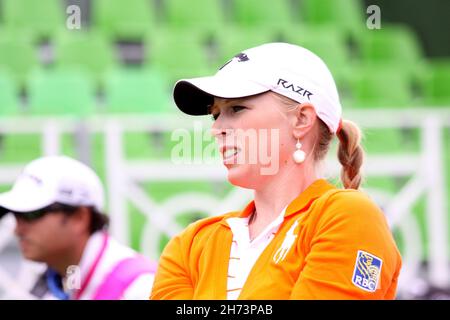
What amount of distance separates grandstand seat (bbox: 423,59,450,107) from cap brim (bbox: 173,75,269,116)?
541cm

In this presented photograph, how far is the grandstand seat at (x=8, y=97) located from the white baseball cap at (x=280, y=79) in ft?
12.5

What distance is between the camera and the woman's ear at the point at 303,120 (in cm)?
192

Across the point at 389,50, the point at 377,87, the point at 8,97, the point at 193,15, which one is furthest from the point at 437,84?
the point at 8,97

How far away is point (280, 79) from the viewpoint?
1.89 metres

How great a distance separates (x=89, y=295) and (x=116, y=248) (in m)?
0.19

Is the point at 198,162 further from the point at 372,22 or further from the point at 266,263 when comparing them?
the point at 266,263

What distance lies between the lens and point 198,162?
17.0 feet

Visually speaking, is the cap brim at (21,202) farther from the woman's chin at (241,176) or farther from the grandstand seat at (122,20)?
the grandstand seat at (122,20)

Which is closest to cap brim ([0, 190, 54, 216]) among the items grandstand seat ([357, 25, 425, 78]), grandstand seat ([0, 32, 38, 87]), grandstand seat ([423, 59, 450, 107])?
grandstand seat ([0, 32, 38, 87])

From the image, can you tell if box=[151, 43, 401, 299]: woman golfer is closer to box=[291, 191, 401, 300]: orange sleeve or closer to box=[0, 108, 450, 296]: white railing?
box=[291, 191, 401, 300]: orange sleeve

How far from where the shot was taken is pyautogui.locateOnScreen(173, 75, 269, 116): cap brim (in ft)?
6.16

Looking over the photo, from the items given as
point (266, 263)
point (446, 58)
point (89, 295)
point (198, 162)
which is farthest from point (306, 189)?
point (446, 58)

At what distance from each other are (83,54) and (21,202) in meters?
3.55

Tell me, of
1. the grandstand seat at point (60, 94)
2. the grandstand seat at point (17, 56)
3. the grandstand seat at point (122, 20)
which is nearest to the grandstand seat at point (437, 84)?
the grandstand seat at point (122, 20)
